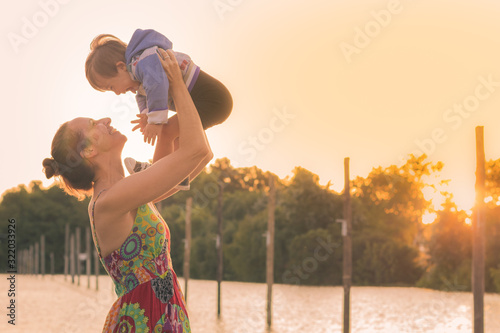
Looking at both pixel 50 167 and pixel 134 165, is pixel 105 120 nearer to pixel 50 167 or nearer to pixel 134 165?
pixel 50 167

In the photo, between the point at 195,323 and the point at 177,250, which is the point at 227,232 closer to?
the point at 177,250

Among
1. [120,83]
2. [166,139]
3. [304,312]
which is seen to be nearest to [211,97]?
[166,139]

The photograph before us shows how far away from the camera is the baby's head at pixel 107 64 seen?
2445mm

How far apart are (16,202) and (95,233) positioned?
89376mm

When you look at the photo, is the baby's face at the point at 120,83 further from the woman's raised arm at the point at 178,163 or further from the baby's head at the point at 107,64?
the woman's raised arm at the point at 178,163

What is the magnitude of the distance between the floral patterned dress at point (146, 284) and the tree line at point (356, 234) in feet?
113

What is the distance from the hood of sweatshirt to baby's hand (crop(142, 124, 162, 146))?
247 mm

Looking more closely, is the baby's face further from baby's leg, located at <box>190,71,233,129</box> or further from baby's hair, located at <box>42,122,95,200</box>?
baby's hair, located at <box>42,122,95,200</box>

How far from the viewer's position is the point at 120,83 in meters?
2.53

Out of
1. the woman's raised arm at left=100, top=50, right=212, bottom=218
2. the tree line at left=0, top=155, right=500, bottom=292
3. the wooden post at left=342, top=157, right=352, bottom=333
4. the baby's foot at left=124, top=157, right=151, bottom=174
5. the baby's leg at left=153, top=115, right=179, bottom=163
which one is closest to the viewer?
the woman's raised arm at left=100, top=50, right=212, bottom=218

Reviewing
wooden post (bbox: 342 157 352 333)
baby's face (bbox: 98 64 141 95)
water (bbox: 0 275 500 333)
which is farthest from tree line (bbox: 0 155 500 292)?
baby's face (bbox: 98 64 141 95)

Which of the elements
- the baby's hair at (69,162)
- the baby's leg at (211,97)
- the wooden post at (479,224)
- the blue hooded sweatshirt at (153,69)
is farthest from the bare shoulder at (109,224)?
the wooden post at (479,224)

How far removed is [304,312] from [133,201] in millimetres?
30408

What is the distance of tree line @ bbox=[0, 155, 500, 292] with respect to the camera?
44750 millimetres
